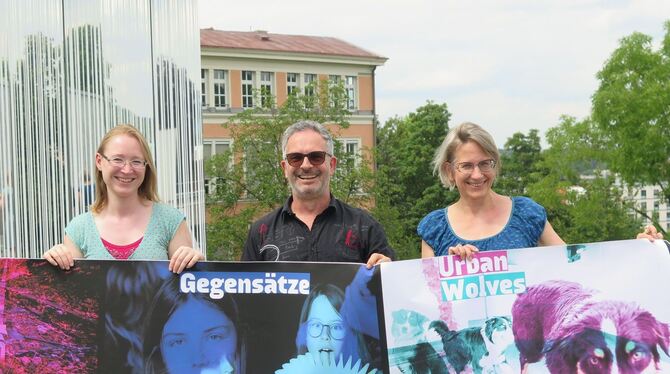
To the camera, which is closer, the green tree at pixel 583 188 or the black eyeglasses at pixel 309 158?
the black eyeglasses at pixel 309 158

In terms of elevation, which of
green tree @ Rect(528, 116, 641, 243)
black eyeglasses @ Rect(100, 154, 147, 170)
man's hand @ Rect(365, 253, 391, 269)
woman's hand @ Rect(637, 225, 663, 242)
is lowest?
green tree @ Rect(528, 116, 641, 243)

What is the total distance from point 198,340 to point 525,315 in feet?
4.96

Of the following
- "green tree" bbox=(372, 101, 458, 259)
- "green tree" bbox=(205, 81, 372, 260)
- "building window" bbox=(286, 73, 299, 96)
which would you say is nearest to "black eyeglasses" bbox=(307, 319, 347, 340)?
"green tree" bbox=(205, 81, 372, 260)

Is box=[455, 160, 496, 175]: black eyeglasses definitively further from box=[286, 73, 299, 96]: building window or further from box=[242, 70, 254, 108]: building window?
box=[286, 73, 299, 96]: building window

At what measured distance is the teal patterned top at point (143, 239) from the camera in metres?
3.65

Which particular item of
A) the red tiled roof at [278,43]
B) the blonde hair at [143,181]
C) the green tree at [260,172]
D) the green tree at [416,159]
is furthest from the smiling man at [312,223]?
the red tiled roof at [278,43]

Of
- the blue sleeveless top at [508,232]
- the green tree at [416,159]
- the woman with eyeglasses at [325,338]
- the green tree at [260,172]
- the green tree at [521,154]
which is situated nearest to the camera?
the woman with eyeglasses at [325,338]

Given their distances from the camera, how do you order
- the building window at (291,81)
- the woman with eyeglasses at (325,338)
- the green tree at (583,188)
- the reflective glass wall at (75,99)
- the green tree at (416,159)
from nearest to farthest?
the woman with eyeglasses at (325,338)
the reflective glass wall at (75,99)
the green tree at (583,188)
the green tree at (416,159)
the building window at (291,81)

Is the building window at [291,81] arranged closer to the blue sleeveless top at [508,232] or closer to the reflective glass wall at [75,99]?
the reflective glass wall at [75,99]

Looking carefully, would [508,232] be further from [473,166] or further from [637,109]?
[637,109]

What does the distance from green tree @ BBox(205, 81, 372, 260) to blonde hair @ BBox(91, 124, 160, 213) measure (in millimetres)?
21598

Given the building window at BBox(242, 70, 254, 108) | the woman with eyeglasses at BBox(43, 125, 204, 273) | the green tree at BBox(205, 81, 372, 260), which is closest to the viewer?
the woman with eyeglasses at BBox(43, 125, 204, 273)

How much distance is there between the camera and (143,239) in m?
3.66

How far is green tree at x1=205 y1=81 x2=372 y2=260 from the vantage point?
84.2 feet
